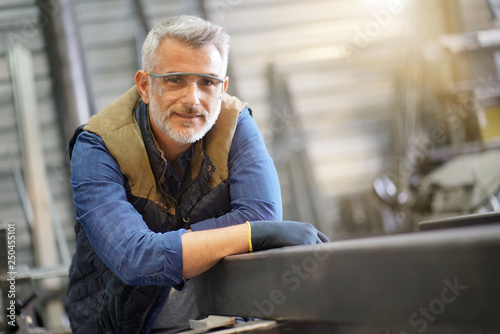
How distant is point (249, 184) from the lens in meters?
1.33

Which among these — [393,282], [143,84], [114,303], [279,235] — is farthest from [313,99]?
[393,282]

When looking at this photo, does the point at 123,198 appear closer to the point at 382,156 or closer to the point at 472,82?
the point at 472,82

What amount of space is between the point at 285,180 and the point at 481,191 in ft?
7.63

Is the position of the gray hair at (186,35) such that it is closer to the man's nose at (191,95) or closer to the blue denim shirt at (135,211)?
the man's nose at (191,95)

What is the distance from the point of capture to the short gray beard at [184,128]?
130cm

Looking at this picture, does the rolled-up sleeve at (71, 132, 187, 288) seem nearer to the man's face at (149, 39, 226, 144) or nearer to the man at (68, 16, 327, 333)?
the man at (68, 16, 327, 333)

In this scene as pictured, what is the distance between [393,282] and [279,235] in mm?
456

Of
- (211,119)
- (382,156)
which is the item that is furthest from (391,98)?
(211,119)

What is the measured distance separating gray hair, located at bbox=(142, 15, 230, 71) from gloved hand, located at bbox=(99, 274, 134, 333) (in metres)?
0.52

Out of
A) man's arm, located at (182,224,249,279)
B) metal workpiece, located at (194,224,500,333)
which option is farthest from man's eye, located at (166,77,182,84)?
metal workpiece, located at (194,224,500,333)

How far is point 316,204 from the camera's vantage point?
19.4 ft

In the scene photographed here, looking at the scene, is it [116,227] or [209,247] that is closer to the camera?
[209,247]

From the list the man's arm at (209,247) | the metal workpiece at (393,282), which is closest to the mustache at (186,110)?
the man's arm at (209,247)

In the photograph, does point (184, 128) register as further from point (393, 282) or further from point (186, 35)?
point (393, 282)
